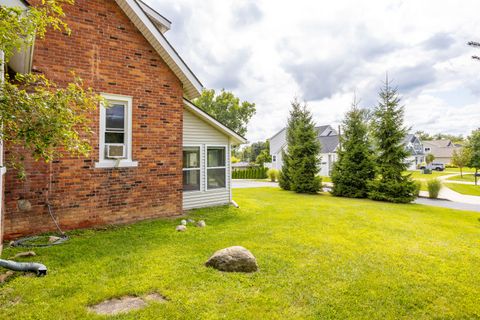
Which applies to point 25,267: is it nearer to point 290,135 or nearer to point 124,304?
point 124,304

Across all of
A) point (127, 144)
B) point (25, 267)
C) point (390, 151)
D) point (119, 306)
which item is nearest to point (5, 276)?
point (25, 267)

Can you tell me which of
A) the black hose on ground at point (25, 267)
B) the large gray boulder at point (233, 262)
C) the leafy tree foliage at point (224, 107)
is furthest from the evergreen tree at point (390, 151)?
the leafy tree foliage at point (224, 107)

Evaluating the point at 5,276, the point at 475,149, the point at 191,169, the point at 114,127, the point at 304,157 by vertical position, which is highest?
the point at 475,149

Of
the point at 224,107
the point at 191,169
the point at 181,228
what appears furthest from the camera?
the point at 224,107

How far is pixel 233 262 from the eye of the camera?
13.4 feet

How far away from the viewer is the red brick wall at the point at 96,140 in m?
5.76

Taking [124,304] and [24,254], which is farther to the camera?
[24,254]

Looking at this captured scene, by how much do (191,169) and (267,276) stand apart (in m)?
6.08

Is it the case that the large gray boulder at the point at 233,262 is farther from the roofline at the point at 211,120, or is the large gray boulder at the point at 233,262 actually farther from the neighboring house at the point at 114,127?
the roofline at the point at 211,120

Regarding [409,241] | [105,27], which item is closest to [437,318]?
[409,241]

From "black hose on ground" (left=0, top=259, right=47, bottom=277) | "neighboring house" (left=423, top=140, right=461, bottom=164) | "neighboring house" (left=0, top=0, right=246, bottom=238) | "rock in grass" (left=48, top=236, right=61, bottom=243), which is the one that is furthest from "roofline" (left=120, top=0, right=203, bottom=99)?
"neighboring house" (left=423, top=140, right=461, bottom=164)

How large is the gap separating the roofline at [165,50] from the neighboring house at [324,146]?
1896 cm

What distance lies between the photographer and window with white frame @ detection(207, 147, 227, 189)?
9844 mm

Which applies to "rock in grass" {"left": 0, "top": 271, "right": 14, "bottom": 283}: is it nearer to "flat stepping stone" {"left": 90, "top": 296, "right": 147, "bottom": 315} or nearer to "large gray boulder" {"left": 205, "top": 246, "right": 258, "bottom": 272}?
"flat stepping stone" {"left": 90, "top": 296, "right": 147, "bottom": 315}
